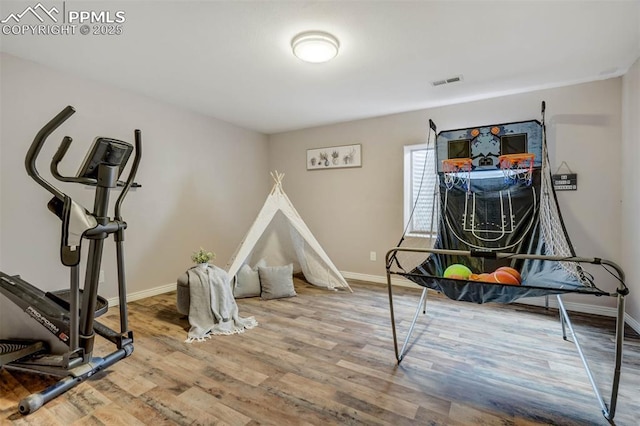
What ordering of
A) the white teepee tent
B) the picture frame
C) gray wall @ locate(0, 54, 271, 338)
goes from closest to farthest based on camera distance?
1. gray wall @ locate(0, 54, 271, 338)
2. the white teepee tent
3. the picture frame

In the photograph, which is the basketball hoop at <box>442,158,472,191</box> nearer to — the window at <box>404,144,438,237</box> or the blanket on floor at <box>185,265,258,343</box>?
the window at <box>404,144,438,237</box>

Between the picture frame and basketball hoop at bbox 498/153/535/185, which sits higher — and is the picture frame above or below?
above

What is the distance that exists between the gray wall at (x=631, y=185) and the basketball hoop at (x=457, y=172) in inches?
49.2

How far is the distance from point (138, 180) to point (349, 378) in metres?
2.96

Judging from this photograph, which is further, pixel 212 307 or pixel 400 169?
pixel 400 169

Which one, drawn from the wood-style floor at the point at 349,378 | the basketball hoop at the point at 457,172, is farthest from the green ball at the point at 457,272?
the basketball hoop at the point at 457,172

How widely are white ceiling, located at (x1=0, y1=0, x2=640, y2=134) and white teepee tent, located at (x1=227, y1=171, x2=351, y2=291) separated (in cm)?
125

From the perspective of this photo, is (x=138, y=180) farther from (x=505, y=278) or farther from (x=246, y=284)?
(x=505, y=278)

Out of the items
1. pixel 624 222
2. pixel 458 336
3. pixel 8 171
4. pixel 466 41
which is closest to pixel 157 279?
pixel 8 171

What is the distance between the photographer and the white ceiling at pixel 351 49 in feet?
6.16

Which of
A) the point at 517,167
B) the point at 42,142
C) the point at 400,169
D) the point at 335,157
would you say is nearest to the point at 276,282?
the point at 335,157

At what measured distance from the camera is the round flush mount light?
211 centimetres

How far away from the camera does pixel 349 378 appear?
185 centimetres

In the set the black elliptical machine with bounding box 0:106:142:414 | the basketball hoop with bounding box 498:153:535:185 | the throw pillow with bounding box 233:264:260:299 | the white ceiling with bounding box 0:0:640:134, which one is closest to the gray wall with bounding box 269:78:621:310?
the white ceiling with bounding box 0:0:640:134
